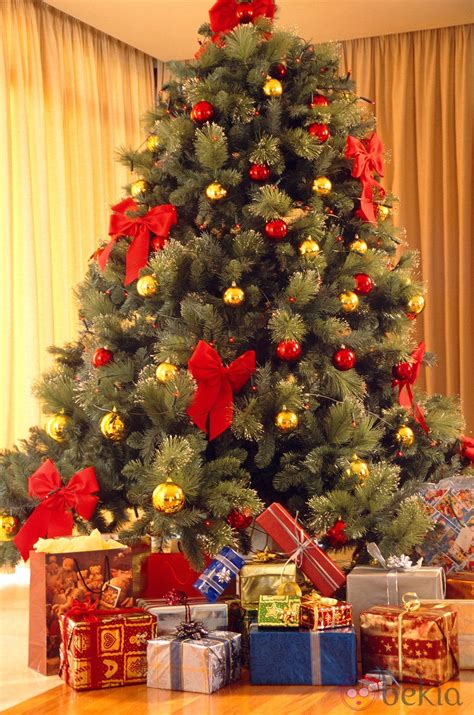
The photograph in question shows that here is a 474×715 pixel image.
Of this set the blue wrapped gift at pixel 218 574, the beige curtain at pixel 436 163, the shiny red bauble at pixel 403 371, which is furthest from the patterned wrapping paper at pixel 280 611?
the beige curtain at pixel 436 163

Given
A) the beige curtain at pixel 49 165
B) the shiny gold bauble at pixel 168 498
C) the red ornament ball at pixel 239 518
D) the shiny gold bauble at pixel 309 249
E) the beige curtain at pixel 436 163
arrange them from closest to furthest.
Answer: the shiny gold bauble at pixel 168 498 → the red ornament ball at pixel 239 518 → the shiny gold bauble at pixel 309 249 → the beige curtain at pixel 49 165 → the beige curtain at pixel 436 163

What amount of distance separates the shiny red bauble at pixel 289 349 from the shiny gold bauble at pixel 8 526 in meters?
0.86

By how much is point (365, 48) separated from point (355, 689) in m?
3.37

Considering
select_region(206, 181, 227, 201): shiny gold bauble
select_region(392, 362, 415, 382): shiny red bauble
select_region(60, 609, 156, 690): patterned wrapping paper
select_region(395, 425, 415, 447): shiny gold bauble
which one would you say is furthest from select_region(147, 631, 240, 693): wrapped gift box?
select_region(206, 181, 227, 201): shiny gold bauble

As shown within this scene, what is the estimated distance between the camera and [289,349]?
236 centimetres

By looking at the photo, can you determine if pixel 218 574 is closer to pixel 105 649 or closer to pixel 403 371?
pixel 105 649

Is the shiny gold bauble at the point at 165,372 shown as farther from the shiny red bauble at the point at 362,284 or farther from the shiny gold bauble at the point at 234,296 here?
the shiny red bauble at the point at 362,284

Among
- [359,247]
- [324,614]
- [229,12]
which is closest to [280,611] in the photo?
[324,614]

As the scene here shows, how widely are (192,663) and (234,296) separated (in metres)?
0.89

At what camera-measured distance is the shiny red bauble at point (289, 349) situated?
7.73ft

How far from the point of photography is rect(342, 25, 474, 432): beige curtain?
4332 millimetres

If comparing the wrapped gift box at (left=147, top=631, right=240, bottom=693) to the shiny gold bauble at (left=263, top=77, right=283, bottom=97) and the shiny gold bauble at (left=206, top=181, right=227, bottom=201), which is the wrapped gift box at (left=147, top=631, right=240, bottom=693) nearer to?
the shiny gold bauble at (left=206, top=181, right=227, bottom=201)

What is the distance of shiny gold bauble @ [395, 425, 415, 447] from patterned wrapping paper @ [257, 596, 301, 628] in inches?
31.4

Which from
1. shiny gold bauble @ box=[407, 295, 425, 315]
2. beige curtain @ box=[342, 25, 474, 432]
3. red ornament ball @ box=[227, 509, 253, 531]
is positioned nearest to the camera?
red ornament ball @ box=[227, 509, 253, 531]
